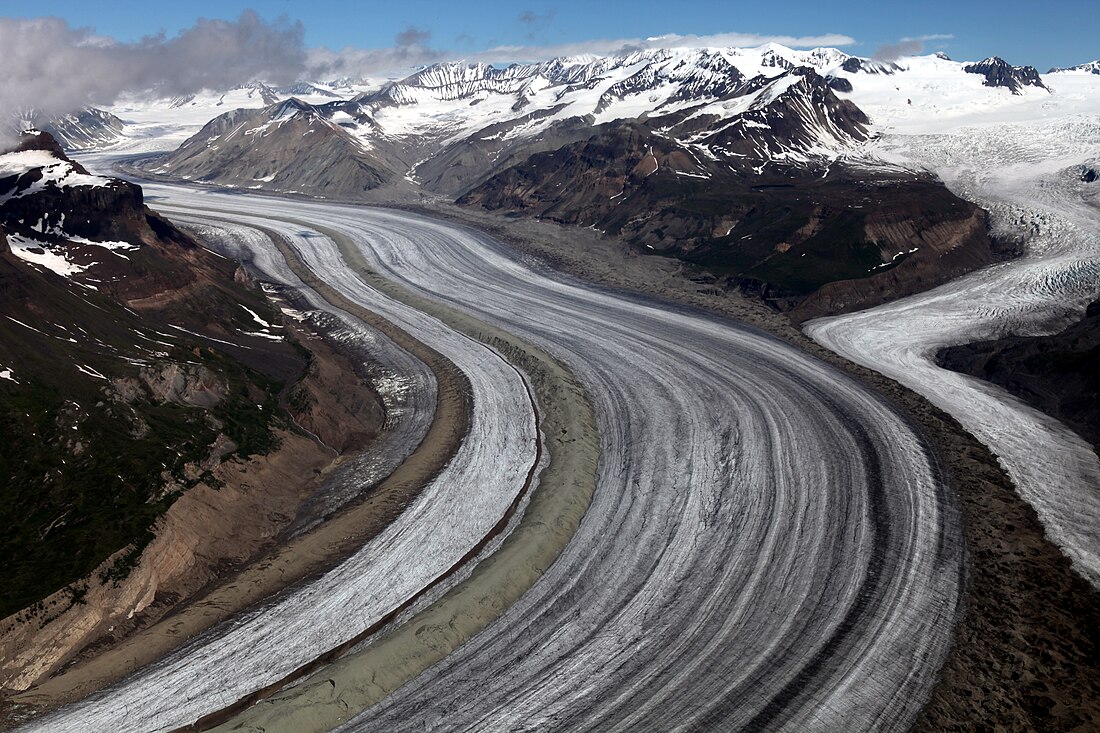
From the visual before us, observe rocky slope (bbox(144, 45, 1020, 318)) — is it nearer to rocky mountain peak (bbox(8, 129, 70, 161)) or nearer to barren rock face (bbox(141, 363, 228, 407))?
barren rock face (bbox(141, 363, 228, 407))

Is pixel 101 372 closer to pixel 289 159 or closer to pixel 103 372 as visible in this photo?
pixel 103 372

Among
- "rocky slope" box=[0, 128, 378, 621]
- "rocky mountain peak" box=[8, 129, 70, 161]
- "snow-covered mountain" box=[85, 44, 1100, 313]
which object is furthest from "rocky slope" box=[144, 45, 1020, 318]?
"rocky mountain peak" box=[8, 129, 70, 161]

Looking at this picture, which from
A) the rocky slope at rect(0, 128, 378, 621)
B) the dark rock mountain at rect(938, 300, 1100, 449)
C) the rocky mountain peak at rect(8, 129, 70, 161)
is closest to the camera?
the rocky slope at rect(0, 128, 378, 621)

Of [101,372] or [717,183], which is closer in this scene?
[101,372]

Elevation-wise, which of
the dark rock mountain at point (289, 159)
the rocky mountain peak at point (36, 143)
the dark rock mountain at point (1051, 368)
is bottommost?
the dark rock mountain at point (1051, 368)

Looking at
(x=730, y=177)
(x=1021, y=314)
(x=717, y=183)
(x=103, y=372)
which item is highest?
(x=730, y=177)

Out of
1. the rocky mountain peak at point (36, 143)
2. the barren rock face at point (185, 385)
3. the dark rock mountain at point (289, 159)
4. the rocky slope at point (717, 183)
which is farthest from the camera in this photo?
the dark rock mountain at point (289, 159)

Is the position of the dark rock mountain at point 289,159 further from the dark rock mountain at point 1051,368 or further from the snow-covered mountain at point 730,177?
the dark rock mountain at point 1051,368

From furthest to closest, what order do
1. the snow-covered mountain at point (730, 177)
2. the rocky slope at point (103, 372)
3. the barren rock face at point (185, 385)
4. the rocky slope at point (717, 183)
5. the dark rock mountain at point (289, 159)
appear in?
the dark rock mountain at point (289, 159) → the snow-covered mountain at point (730, 177) → the rocky slope at point (717, 183) → the barren rock face at point (185, 385) → the rocky slope at point (103, 372)

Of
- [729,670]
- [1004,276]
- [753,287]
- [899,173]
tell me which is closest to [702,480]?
[729,670]

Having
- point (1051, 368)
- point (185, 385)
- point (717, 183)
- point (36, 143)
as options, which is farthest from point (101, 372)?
point (717, 183)

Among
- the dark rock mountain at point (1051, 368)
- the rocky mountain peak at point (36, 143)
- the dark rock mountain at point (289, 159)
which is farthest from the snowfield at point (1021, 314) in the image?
the dark rock mountain at point (289, 159)

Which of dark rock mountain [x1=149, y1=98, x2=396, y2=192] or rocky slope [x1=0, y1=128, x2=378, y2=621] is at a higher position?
dark rock mountain [x1=149, y1=98, x2=396, y2=192]

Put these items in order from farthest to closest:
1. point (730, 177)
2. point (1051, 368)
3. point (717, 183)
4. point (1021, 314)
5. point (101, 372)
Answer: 1. point (730, 177)
2. point (717, 183)
3. point (1021, 314)
4. point (1051, 368)
5. point (101, 372)
